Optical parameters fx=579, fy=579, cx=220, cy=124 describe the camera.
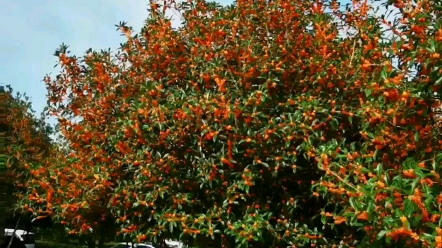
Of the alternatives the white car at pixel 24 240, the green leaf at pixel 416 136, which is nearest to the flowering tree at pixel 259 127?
the green leaf at pixel 416 136

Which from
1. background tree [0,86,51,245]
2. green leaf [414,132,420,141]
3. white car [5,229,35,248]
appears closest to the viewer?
green leaf [414,132,420,141]

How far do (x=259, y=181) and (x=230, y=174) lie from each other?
1.27 feet

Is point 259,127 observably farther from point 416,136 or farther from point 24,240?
point 24,240

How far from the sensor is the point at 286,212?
21.3 ft

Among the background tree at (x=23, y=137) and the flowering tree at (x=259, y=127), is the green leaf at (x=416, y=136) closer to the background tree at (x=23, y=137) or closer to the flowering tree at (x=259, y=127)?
the flowering tree at (x=259, y=127)

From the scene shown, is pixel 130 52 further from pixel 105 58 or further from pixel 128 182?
pixel 128 182

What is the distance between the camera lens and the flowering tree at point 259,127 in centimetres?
491

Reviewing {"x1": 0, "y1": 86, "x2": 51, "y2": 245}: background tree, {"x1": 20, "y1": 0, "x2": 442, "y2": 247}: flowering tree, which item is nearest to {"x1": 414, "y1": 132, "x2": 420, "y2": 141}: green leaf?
{"x1": 20, "y1": 0, "x2": 442, "y2": 247}: flowering tree

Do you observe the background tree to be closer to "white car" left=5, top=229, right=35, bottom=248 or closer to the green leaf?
"white car" left=5, top=229, right=35, bottom=248

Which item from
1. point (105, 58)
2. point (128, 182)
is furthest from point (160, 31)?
point (128, 182)

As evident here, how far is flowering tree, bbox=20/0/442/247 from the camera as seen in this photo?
4.91 meters

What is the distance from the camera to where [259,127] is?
6.22 meters

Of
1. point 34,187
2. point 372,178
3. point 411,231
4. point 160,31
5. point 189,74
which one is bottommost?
point 411,231

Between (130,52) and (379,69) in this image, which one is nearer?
(379,69)
